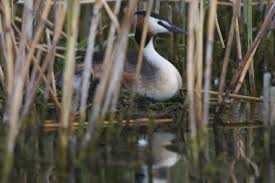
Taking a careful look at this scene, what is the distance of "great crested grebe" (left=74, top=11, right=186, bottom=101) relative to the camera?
793cm

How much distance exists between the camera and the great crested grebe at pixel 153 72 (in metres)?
7.93

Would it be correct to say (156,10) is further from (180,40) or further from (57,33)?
(57,33)

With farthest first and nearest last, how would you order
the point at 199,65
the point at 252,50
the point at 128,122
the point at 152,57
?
the point at 152,57, the point at 252,50, the point at 128,122, the point at 199,65

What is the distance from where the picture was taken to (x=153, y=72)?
26.7ft

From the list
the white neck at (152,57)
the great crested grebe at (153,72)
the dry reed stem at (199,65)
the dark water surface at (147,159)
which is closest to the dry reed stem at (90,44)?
the dark water surface at (147,159)

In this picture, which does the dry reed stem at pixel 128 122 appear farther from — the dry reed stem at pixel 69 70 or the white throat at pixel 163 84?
the white throat at pixel 163 84

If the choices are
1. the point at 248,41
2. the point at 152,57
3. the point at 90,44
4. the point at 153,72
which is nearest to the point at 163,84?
the point at 153,72

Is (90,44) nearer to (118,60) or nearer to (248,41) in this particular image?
(118,60)

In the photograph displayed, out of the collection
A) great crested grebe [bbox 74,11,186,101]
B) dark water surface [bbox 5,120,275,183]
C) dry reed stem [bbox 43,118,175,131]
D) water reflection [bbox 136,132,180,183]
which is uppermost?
great crested grebe [bbox 74,11,186,101]

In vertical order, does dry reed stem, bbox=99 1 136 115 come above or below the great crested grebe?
above

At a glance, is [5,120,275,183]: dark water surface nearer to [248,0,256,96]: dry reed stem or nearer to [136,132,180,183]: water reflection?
[136,132,180,183]: water reflection

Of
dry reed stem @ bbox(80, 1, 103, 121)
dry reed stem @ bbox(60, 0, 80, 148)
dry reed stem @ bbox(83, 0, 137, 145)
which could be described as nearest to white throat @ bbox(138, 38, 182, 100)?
dry reed stem @ bbox(83, 0, 137, 145)

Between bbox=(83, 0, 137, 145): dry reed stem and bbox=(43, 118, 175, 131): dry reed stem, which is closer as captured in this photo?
bbox=(83, 0, 137, 145): dry reed stem

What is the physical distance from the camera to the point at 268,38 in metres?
9.41
